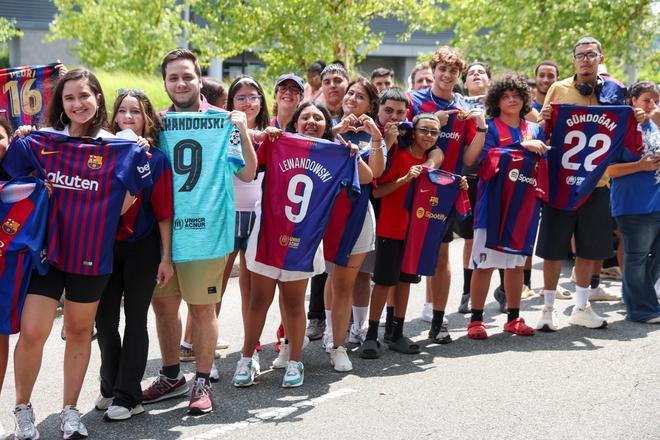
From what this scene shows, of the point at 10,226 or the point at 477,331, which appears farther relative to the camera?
the point at 477,331

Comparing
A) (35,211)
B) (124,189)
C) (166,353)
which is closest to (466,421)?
(166,353)

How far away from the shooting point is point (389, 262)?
6.62 meters

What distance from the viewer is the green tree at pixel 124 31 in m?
19.4

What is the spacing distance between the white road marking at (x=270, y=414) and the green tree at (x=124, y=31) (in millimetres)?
14728

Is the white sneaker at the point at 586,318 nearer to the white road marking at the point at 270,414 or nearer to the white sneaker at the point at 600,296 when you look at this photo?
the white sneaker at the point at 600,296

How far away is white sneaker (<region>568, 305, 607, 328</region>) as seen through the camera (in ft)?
24.6

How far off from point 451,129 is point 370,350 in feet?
6.24

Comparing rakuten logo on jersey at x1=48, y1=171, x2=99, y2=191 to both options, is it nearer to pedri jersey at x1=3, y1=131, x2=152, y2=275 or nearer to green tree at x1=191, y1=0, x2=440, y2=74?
pedri jersey at x1=3, y1=131, x2=152, y2=275

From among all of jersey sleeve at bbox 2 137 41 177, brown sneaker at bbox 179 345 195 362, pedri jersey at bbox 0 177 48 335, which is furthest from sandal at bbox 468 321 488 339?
jersey sleeve at bbox 2 137 41 177

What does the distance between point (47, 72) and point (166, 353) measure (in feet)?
10.3

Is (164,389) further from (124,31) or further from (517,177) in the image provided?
(124,31)

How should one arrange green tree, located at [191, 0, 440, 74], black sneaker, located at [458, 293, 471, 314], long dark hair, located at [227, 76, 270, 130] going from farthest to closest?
green tree, located at [191, 0, 440, 74], black sneaker, located at [458, 293, 471, 314], long dark hair, located at [227, 76, 270, 130]

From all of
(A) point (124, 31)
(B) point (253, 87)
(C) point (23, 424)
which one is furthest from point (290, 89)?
(A) point (124, 31)

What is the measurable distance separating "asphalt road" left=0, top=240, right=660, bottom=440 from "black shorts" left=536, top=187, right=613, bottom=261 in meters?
0.71
